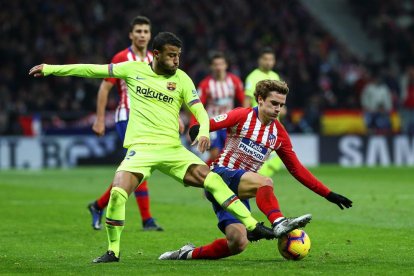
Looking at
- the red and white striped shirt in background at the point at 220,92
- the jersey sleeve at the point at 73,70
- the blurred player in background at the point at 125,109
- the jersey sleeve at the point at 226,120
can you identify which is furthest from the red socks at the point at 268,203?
the red and white striped shirt in background at the point at 220,92

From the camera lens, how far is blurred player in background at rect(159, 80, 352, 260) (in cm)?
790

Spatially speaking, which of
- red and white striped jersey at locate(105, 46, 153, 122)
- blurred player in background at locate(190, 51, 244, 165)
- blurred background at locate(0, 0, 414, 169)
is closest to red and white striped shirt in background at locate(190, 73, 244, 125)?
blurred player in background at locate(190, 51, 244, 165)

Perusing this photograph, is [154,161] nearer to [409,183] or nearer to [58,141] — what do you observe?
[409,183]

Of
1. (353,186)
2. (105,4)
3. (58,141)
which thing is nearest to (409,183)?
(353,186)

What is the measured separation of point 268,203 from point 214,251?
72 cm

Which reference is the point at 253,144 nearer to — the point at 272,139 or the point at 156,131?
the point at 272,139

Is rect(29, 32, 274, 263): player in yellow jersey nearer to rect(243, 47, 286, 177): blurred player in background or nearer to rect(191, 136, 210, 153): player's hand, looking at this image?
rect(191, 136, 210, 153): player's hand

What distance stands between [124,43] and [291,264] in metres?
19.4

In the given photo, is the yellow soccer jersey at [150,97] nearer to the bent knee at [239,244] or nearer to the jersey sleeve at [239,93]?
the bent knee at [239,244]

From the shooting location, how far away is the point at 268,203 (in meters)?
7.64

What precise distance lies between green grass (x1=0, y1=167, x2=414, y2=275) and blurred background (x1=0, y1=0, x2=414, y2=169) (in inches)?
196

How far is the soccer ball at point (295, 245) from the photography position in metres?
7.74

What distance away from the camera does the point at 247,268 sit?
739 cm

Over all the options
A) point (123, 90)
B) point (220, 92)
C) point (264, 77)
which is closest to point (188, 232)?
point (123, 90)
